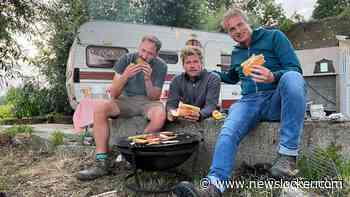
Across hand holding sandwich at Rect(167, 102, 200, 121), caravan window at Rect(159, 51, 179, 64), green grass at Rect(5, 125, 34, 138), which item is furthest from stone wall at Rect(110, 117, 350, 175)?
caravan window at Rect(159, 51, 179, 64)

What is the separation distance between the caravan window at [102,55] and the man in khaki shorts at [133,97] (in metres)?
3.72

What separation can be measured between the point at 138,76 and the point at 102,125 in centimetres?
63

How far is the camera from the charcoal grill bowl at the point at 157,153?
2433 millimetres

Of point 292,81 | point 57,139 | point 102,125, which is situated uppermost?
point 292,81

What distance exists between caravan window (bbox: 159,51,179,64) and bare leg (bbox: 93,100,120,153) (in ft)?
14.9

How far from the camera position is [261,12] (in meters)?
16.3

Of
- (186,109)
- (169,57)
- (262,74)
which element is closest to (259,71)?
(262,74)

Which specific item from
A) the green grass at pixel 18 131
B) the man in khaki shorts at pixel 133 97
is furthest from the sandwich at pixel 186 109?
the green grass at pixel 18 131

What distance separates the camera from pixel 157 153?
243cm

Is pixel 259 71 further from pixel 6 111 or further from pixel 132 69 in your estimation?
pixel 6 111

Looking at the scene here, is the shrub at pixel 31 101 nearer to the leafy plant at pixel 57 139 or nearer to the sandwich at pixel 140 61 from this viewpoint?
the leafy plant at pixel 57 139

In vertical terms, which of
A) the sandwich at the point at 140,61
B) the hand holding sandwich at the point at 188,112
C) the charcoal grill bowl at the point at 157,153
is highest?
the sandwich at the point at 140,61

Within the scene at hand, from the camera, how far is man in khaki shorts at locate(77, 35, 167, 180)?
3.11 meters

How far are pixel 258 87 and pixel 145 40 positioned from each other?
1.16 metres
